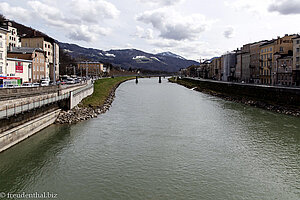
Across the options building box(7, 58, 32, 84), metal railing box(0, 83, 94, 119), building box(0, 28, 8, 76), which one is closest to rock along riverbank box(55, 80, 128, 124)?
metal railing box(0, 83, 94, 119)

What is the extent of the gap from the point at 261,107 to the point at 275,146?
27.1 meters

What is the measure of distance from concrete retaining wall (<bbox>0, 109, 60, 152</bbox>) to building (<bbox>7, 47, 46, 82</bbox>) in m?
28.3

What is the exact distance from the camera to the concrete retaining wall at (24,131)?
21.0 m

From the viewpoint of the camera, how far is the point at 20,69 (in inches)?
1983

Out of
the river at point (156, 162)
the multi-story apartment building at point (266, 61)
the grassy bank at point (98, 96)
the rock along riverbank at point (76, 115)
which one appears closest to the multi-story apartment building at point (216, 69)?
the multi-story apartment building at point (266, 61)

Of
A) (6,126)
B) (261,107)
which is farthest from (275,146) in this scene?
(261,107)

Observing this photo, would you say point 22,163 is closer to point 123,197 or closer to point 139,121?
point 123,197

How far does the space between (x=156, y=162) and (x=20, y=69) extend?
1576 inches

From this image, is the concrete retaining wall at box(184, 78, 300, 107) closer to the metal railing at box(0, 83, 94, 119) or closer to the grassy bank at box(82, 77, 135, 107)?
the grassy bank at box(82, 77, 135, 107)

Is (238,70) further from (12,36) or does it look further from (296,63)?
(12,36)

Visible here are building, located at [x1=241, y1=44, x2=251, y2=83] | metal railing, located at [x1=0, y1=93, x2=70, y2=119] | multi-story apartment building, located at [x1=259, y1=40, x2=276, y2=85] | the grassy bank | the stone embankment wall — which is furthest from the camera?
building, located at [x1=241, y1=44, x2=251, y2=83]

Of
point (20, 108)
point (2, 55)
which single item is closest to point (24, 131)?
point (20, 108)

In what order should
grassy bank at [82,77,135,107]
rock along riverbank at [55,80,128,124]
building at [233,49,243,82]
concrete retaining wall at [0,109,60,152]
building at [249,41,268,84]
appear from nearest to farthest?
concrete retaining wall at [0,109,60,152], rock along riverbank at [55,80,128,124], grassy bank at [82,77,135,107], building at [249,41,268,84], building at [233,49,243,82]

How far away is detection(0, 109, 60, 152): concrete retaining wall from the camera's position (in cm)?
2103
